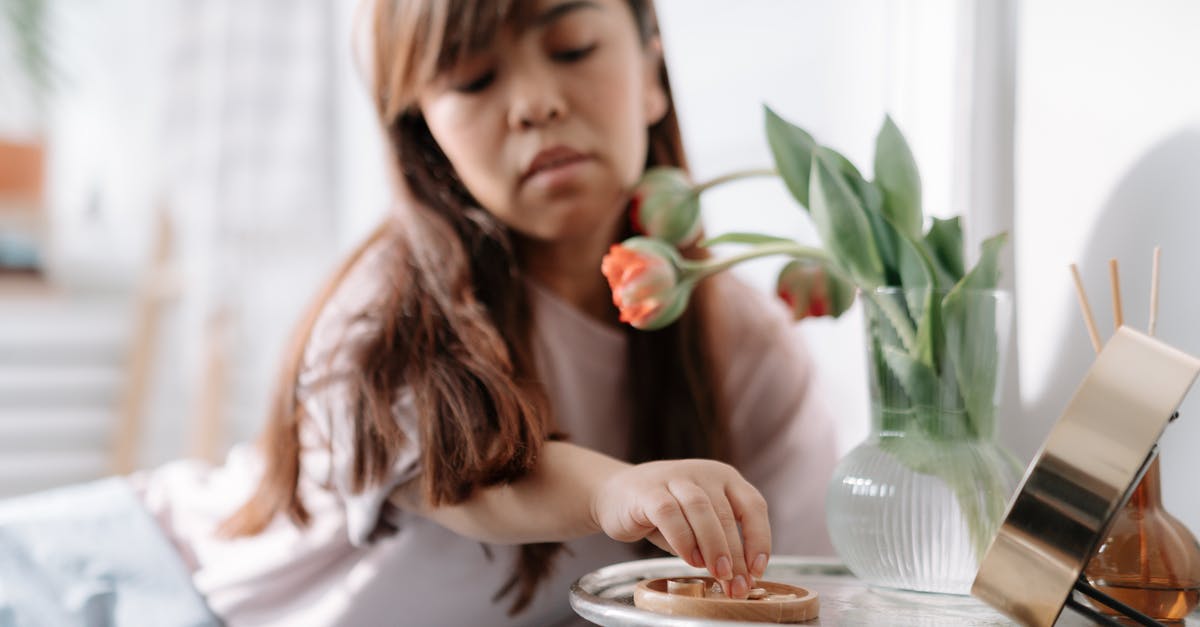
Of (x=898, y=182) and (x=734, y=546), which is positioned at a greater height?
(x=898, y=182)

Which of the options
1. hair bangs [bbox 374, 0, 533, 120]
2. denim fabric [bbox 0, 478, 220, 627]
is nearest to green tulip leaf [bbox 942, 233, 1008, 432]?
hair bangs [bbox 374, 0, 533, 120]

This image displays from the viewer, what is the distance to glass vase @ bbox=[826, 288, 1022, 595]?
0.51 m

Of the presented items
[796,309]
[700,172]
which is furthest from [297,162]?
[796,309]

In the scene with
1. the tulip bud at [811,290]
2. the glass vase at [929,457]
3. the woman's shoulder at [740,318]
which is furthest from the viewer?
the woman's shoulder at [740,318]

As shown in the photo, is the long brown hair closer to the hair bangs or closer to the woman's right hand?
the hair bangs

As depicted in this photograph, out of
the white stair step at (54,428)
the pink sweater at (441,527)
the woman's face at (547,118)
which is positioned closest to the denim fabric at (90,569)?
the pink sweater at (441,527)

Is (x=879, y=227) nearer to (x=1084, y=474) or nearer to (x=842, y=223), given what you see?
(x=842, y=223)

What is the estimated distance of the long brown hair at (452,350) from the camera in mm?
627

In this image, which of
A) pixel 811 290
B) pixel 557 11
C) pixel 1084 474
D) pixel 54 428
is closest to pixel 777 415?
pixel 811 290

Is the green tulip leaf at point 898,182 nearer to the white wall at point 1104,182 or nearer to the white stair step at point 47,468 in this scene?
the white wall at point 1104,182

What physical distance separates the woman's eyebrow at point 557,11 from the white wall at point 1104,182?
27 cm

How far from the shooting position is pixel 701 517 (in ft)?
1.50

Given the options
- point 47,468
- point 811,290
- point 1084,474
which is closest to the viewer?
point 1084,474

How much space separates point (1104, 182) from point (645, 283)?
26 centimetres
